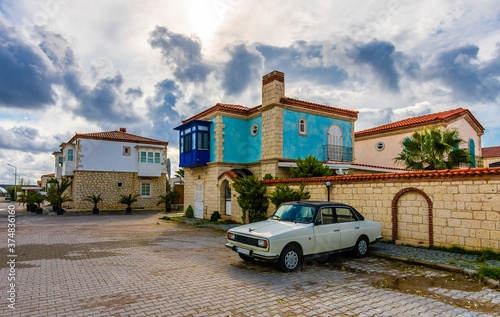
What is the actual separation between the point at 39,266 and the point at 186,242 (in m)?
4.87

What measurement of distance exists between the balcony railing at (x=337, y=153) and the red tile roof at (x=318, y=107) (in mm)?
2308

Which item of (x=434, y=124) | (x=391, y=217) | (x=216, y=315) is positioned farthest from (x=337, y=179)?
(x=434, y=124)

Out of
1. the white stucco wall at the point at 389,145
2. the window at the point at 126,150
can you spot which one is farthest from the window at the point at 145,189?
the white stucco wall at the point at 389,145

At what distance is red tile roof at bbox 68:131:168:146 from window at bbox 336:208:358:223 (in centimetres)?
2766

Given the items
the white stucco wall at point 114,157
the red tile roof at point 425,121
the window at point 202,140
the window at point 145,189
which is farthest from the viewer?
the window at point 145,189

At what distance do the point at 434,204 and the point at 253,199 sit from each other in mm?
8005

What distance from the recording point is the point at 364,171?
19516 millimetres

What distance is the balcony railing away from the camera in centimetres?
2053

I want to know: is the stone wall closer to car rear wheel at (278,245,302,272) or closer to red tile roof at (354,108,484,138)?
red tile roof at (354,108,484,138)

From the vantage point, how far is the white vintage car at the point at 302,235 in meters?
7.06

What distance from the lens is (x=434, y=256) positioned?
843 cm

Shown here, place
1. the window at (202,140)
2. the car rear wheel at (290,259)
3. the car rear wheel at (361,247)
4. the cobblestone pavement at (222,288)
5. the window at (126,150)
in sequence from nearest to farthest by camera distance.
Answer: the cobblestone pavement at (222,288) → the car rear wheel at (290,259) → the car rear wheel at (361,247) → the window at (202,140) → the window at (126,150)

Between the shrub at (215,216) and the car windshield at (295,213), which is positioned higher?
the car windshield at (295,213)

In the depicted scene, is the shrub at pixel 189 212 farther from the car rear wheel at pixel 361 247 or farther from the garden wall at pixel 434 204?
the car rear wheel at pixel 361 247
